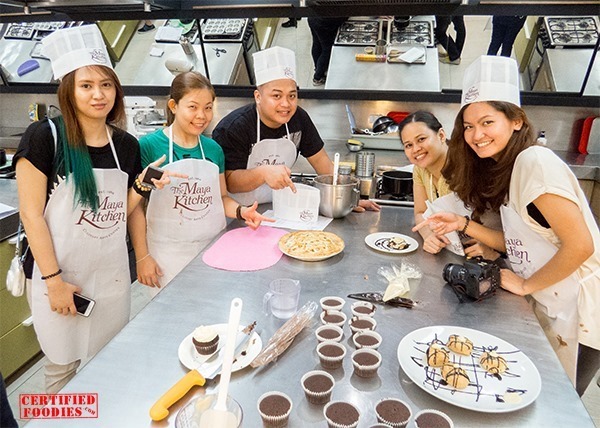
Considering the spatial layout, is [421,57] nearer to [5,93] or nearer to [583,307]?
[583,307]

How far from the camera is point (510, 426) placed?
0.93 meters

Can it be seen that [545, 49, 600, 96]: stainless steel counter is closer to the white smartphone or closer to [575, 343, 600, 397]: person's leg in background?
[575, 343, 600, 397]: person's leg in background

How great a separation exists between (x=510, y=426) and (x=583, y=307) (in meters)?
0.78

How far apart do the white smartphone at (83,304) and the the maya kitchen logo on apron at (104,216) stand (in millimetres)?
257

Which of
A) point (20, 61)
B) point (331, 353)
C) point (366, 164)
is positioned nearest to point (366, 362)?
point (331, 353)

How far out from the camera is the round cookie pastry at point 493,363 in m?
1.06

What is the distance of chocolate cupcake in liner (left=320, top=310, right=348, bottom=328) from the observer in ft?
4.02

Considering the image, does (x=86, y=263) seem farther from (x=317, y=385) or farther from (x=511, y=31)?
(x=511, y=31)

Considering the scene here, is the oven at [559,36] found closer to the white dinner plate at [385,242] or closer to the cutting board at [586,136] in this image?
the cutting board at [586,136]

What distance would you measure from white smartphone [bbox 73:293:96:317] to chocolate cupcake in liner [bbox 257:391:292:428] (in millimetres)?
1128

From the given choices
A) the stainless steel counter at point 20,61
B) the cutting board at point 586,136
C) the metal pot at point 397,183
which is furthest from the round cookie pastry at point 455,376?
the stainless steel counter at point 20,61

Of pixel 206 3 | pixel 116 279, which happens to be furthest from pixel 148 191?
pixel 206 3

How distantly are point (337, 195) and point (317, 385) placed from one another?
1.21m

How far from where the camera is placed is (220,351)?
112 centimetres
